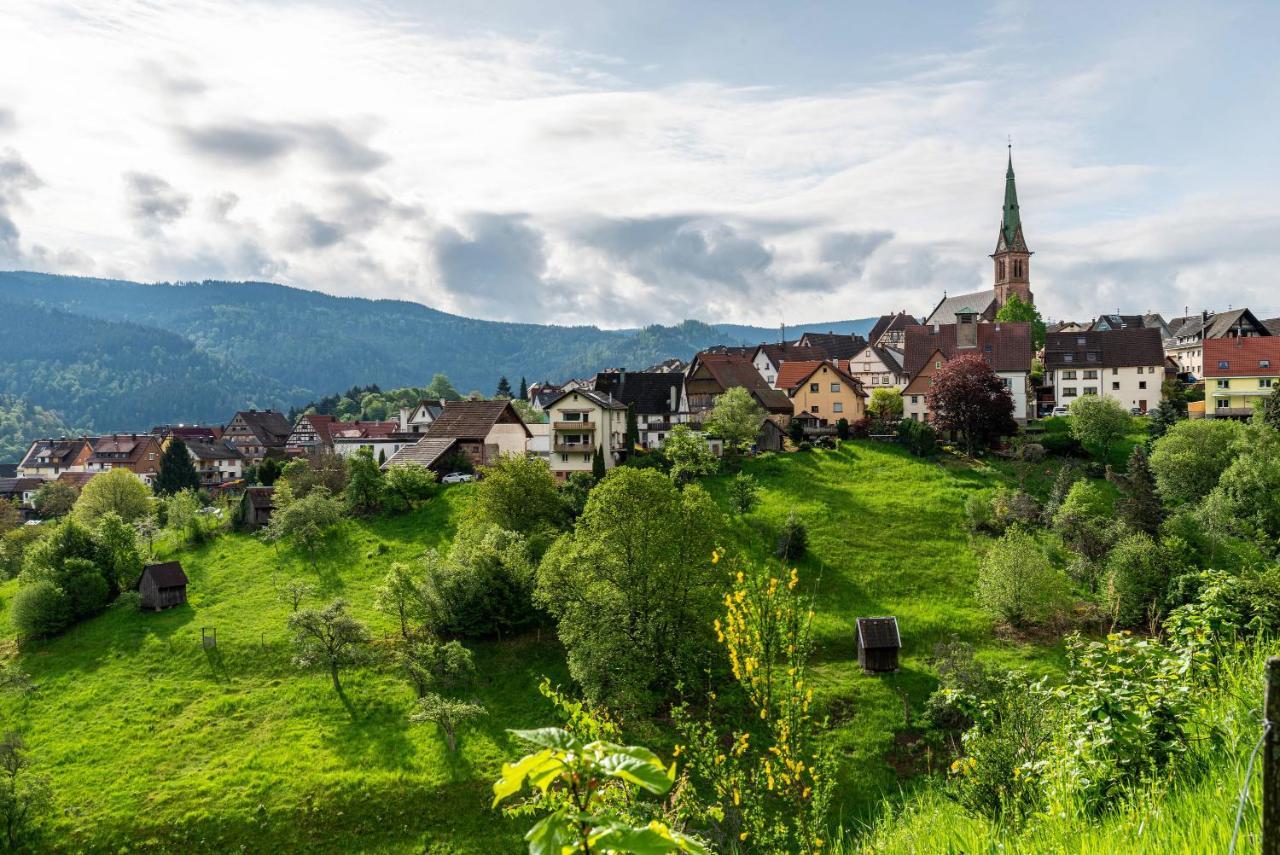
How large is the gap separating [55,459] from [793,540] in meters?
137

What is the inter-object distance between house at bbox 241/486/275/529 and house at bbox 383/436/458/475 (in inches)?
388

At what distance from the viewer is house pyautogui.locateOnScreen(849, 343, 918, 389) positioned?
93.9 meters

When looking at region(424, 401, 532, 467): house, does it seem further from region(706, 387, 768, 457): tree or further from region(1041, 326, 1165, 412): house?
region(1041, 326, 1165, 412): house

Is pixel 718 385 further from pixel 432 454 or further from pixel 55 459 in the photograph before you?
pixel 55 459

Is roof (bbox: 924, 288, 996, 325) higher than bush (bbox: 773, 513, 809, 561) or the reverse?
higher

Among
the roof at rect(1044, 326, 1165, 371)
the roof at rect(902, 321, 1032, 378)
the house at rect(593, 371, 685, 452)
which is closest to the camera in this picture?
the roof at rect(1044, 326, 1165, 371)

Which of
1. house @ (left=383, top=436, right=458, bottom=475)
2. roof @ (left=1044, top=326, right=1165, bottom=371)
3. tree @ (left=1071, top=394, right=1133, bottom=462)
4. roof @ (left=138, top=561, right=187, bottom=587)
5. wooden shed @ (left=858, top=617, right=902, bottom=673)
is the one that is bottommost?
wooden shed @ (left=858, top=617, right=902, bottom=673)

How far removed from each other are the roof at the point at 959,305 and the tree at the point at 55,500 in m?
123

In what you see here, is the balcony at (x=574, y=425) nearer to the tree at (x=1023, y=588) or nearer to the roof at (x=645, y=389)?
the roof at (x=645, y=389)

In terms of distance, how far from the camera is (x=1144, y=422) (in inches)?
2803

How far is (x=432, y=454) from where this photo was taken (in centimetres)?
7194

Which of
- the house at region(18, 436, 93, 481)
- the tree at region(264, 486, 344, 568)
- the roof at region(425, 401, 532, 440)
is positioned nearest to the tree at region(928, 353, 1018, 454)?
the roof at region(425, 401, 532, 440)

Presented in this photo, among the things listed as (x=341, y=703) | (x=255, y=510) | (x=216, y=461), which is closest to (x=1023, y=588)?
(x=341, y=703)

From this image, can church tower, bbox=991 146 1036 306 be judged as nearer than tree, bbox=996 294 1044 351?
No
